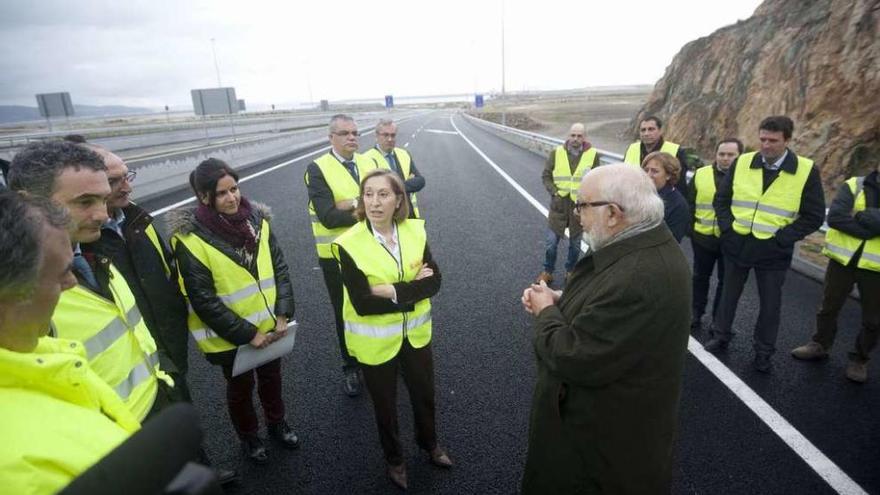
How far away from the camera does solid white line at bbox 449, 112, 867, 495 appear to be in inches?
108

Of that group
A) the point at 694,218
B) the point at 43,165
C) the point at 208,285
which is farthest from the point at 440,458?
the point at 694,218

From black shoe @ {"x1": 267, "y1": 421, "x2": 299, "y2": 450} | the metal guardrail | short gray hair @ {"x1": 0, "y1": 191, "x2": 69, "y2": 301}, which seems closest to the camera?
short gray hair @ {"x1": 0, "y1": 191, "x2": 69, "y2": 301}

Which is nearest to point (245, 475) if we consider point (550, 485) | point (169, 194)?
point (550, 485)

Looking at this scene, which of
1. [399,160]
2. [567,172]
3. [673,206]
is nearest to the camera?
[673,206]

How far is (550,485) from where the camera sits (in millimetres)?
Result: 2168

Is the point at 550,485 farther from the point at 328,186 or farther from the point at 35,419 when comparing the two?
the point at 328,186

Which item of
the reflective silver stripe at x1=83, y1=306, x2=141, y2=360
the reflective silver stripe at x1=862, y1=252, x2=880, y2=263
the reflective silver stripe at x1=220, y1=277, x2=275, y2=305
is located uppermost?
the reflective silver stripe at x1=83, y1=306, x2=141, y2=360

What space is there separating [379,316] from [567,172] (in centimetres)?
407

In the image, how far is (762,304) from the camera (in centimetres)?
393

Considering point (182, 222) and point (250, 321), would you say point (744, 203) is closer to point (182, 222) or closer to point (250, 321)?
point (250, 321)

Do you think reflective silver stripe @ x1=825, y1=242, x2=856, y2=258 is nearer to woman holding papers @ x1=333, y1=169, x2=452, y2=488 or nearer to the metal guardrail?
woman holding papers @ x1=333, y1=169, x2=452, y2=488

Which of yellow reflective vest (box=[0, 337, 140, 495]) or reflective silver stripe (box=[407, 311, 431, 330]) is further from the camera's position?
reflective silver stripe (box=[407, 311, 431, 330])

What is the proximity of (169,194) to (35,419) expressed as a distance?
12186 millimetres

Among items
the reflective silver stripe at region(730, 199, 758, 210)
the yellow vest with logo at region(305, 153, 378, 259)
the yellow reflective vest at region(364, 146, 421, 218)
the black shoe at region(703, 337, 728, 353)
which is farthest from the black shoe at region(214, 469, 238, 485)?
the reflective silver stripe at region(730, 199, 758, 210)
